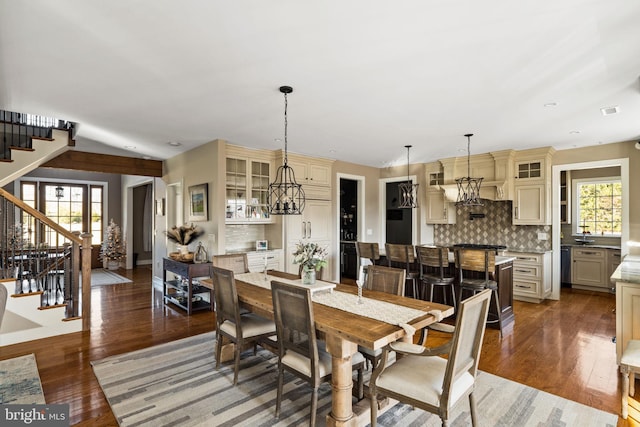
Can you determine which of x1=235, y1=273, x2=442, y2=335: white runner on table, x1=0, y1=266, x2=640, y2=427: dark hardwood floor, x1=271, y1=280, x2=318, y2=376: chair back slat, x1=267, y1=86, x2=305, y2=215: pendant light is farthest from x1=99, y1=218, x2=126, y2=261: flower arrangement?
x1=271, y1=280, x2=318, y2=376: chair back slat

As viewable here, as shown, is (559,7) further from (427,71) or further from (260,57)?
(260,57)

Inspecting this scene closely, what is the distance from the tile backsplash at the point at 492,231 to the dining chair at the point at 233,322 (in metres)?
4.75

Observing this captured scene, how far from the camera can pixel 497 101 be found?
129 inches

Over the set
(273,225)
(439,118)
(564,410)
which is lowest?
(564,410)

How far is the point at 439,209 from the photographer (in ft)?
21.3

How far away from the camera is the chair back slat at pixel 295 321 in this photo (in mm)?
2082

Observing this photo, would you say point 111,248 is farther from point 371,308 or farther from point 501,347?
point 501,347

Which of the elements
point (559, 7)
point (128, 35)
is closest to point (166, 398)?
point (128, 35)

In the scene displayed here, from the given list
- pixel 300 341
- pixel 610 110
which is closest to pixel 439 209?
pixel 610 110

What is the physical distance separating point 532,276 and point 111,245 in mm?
9453

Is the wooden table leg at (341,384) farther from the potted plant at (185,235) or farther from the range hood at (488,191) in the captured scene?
the range hood at (488,191)

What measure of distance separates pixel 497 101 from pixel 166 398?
12.7ft

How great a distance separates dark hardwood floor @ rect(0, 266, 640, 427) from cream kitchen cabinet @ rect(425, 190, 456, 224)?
74.4 inches

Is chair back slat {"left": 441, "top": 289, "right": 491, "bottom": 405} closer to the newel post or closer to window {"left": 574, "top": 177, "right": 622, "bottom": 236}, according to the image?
the newel post
